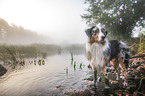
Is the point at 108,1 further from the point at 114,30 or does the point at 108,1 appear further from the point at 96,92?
the point at 96,92

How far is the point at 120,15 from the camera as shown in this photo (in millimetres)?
15523

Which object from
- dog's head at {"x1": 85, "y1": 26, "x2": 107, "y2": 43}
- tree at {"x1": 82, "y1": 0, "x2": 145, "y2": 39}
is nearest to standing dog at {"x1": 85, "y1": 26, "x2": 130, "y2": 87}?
dog's head at {"x1": 85, "y1": 26, "x2": 107, "y2": 43}

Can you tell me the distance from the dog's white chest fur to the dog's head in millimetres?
257

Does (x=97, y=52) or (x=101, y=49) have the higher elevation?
(x=101, y=49)

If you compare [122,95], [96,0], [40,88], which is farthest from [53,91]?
[96,0]

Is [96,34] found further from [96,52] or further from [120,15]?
[120,15]

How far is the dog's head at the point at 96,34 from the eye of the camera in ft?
12.8

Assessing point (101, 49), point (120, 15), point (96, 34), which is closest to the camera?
point (96, 34)

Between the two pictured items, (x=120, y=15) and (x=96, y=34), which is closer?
(x=96, y=34)

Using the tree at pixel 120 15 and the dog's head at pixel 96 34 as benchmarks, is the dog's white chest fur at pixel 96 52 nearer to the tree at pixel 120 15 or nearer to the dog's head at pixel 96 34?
the dog's head at pixel 96 34

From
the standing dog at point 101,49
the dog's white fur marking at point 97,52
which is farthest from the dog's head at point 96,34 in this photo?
the dog's white fur marking at point 97,52

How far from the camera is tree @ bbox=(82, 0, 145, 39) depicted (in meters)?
15.4

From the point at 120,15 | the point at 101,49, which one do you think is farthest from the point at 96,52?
the point at 120,15

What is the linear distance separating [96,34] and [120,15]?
14203 millimetres
